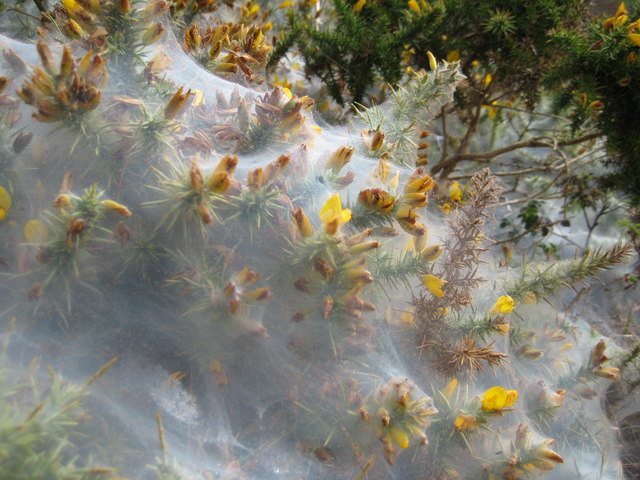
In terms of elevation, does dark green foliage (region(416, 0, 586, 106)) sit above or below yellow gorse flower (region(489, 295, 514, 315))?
above

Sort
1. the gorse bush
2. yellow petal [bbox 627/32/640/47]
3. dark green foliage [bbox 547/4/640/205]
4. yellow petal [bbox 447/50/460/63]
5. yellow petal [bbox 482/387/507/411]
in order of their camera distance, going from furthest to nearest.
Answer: yellow petal [bbox 447/50/460/63]
dark green foliage [bbox 547/4/640/205]
yellow petal [bbox 627/32/640/47]
yellow petal [bbox 482/387/507/411]
the gorse bush

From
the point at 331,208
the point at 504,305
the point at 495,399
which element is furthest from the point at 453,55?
the point at 495,399

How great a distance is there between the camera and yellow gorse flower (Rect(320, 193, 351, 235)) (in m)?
1.20

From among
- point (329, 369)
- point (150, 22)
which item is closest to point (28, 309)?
point (329, 369)

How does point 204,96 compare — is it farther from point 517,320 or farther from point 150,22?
point 517,320

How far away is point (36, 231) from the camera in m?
1.17

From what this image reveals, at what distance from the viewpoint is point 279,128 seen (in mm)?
1472

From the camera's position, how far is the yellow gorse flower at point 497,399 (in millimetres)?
1288

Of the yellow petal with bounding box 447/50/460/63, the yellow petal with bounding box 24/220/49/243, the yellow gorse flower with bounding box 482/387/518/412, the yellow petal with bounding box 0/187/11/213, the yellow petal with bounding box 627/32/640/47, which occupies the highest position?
the yellow petal with bounding box 627/32/640/47

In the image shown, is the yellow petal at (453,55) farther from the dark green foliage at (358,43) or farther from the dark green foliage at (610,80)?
the dark green foliage at (610,80)

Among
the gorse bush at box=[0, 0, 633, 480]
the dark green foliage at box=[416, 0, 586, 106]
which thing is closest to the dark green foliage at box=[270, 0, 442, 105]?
the dark green foliage at box=[416, 0, 586, 106]

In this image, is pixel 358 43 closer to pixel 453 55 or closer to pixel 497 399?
pixel 453 55

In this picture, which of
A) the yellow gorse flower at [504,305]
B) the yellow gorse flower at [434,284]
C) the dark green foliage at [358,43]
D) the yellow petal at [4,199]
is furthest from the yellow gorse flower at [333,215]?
the dark green foliage at [358,43]

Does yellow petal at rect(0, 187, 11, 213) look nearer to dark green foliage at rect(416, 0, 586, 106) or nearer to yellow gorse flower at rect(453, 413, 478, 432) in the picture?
yellow gorse flower at rect(453, 413, 478, 432)
